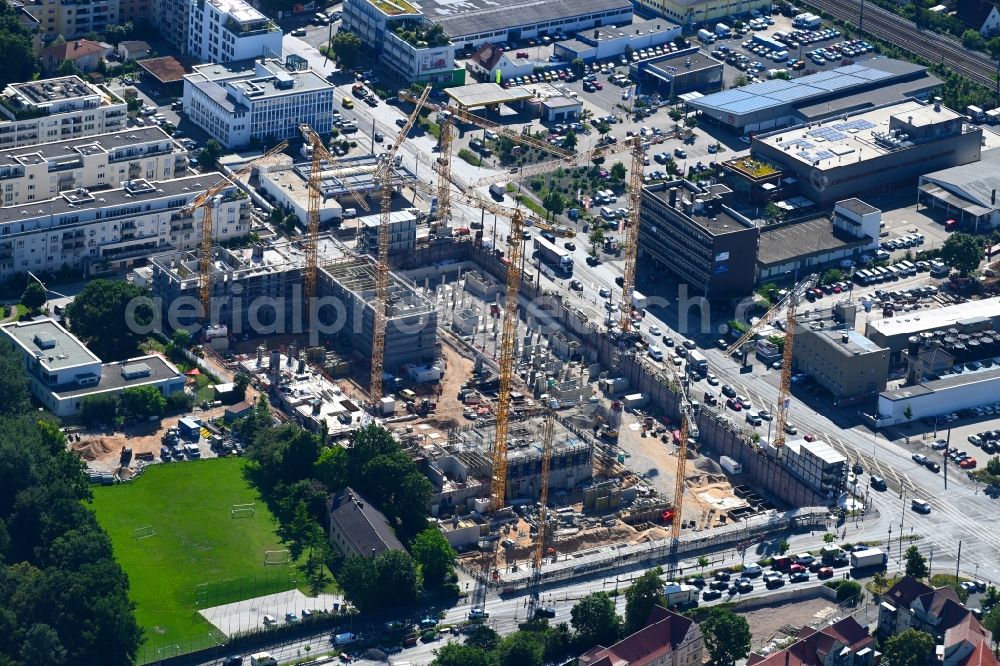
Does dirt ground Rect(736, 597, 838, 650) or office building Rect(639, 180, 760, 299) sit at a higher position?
office building Rect(639, 180, 760, 299)

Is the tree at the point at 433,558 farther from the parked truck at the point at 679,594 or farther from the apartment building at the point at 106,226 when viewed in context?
the apartment building at the point at 106,226

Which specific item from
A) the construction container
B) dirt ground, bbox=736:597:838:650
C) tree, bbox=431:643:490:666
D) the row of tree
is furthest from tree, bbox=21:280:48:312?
dirt ground, bbox=736:597:838:650

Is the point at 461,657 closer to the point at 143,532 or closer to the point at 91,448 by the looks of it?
the point at 143,532

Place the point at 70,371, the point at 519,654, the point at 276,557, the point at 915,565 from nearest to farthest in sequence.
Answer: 1. the point at 519,654
2. the point at 276,557
3. the point at 915,565
4. the point at 70,371

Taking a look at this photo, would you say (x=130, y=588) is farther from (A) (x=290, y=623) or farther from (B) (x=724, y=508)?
(B) (x=724, y=508)

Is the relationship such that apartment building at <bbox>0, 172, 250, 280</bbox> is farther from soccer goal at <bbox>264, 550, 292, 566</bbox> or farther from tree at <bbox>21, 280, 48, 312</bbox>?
soccer goal at <bbox>264, 550, 292, 566</bbox>

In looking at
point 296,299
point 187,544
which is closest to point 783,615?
point 187,544

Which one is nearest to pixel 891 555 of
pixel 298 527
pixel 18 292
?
pixel 298 527
